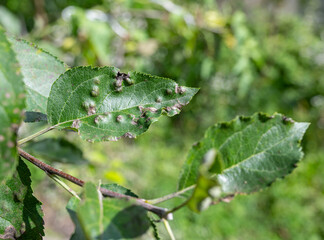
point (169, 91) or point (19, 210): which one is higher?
point (169, 91)

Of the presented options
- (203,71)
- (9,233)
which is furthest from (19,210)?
(203,71)

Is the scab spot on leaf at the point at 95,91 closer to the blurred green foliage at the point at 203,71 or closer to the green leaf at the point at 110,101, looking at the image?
the green leaf at the point at 110,101

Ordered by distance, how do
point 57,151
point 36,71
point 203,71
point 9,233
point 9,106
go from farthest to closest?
point 203,71, point 57,151, point 36,71, point 9,233, point 9,106

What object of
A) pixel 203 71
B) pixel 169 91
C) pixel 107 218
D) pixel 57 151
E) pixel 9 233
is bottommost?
pixel 203 71

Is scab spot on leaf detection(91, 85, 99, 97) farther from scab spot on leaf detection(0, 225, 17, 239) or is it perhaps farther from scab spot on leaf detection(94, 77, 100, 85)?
scab spot on leaf detection(0, 225, 17, 239)

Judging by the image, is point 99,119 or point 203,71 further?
point 203,71

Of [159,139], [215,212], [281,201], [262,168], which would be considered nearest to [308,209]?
[281,201]

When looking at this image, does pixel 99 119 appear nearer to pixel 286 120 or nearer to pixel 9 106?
pixel 9 106
